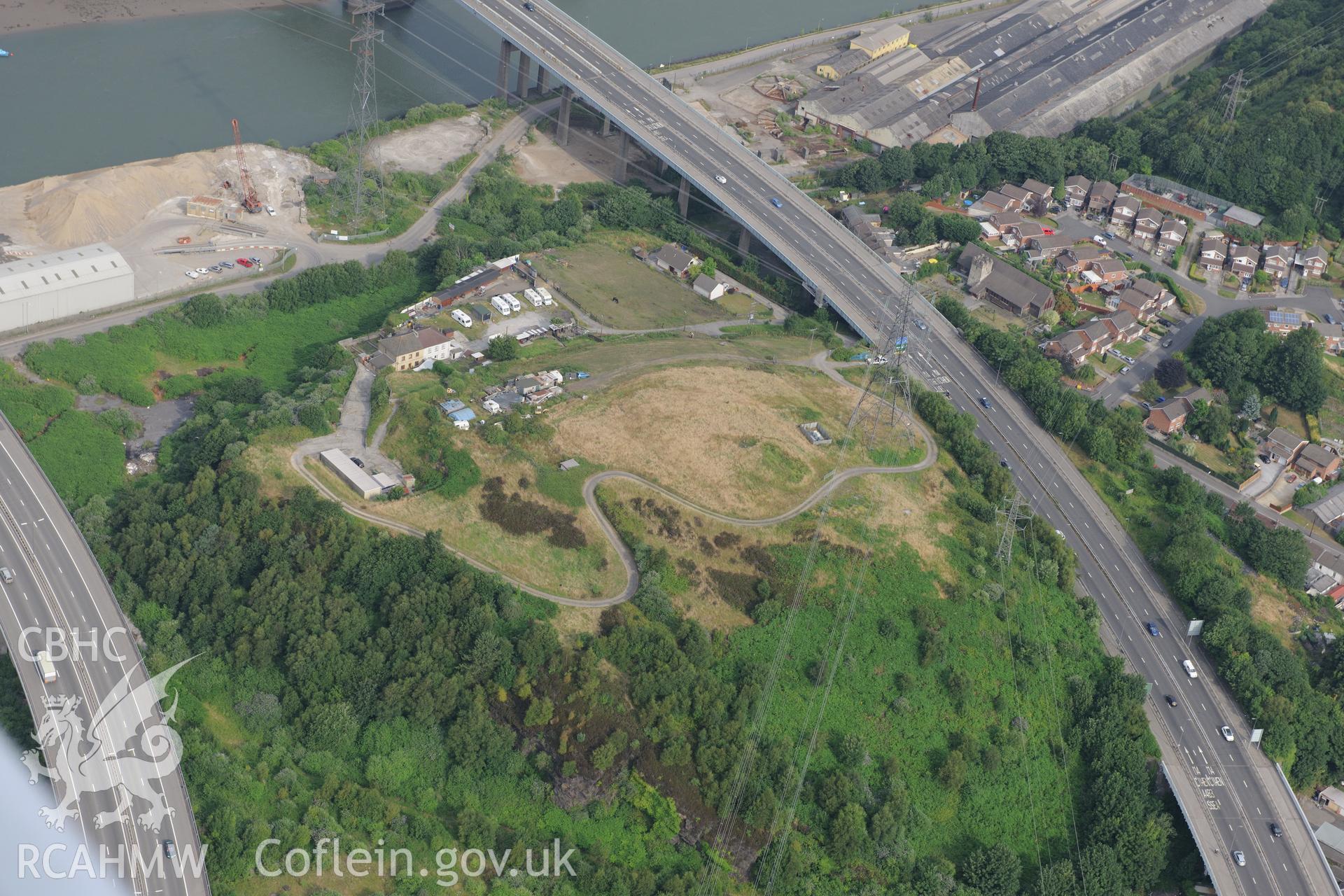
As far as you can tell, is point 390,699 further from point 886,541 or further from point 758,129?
point 758,129

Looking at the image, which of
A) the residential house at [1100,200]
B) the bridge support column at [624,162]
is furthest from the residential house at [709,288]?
the residential house at [1100,200]

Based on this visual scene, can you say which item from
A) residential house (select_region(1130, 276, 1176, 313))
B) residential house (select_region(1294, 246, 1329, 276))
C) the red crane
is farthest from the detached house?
the red crane

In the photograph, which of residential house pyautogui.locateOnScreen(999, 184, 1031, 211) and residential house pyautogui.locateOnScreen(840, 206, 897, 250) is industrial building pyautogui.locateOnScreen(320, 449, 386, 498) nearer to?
residential house pyautogui.locateOnScreen(840, 206, 897, 250)

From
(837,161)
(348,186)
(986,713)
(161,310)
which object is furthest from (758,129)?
(986,713)

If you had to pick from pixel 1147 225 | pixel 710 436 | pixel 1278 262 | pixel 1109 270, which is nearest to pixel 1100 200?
pixel 1147 225

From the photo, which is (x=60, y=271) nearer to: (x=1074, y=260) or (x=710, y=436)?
(x=710, y=436)
